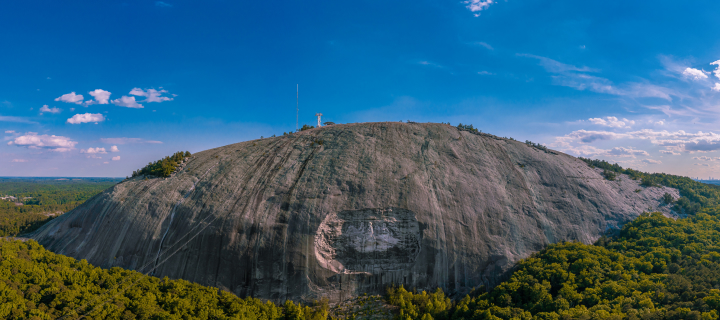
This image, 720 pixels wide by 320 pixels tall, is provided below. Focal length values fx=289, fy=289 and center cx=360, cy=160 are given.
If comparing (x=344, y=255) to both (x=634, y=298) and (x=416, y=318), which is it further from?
(x=634, y=298)

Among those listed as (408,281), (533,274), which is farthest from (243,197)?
(533,274)

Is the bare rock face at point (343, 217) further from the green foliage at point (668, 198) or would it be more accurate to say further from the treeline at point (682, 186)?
the treeline at point (682, 186)

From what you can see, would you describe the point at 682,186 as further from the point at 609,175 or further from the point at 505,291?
the point at 505,291

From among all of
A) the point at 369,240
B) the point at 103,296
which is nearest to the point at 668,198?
the point at 369,240

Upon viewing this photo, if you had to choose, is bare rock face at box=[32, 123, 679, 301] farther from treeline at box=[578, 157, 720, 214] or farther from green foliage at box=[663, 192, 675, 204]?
treeline at box=[578, 157, 720, 214]

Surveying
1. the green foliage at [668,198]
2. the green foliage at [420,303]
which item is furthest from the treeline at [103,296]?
the green foliage at [668,198]

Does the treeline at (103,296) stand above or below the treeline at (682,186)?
below

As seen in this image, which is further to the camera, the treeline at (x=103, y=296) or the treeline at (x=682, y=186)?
the treeline at (x=682, y=186)
